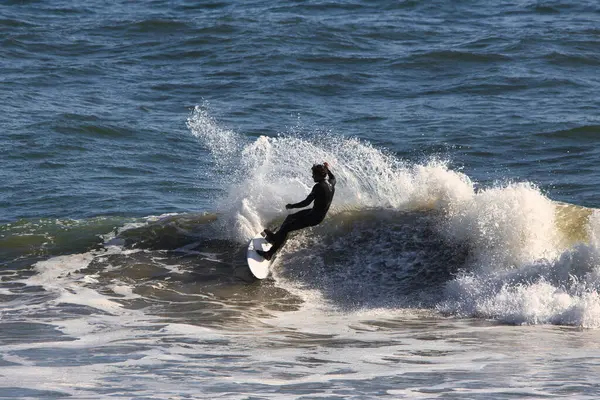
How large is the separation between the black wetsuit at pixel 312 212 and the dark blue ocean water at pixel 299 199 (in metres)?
0.63

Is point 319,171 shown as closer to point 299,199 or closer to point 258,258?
point 258,258

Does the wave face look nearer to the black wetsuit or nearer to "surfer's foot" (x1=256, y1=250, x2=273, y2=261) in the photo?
"surfer's foot" (x1=256, y1=250, x2=273, y2=261)

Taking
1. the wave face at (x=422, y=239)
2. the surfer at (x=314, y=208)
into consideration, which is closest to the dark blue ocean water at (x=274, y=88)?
the wave face at (x=422, y=239)

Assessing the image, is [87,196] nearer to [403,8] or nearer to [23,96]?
[23,96]

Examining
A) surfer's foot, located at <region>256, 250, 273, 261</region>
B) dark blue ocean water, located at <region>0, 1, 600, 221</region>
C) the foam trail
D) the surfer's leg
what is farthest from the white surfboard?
dark blue ocean water, located at <region>0, 1, 600, 221</region>

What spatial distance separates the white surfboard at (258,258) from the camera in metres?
13.3

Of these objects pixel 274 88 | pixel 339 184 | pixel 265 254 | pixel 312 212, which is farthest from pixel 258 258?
pixel 274 88

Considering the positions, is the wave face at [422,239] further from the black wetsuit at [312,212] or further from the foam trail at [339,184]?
the black wetsuit at [312,212]

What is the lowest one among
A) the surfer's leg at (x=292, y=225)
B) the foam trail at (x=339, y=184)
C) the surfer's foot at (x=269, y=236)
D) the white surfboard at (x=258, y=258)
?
the white surfboard at (x=258, y=258)

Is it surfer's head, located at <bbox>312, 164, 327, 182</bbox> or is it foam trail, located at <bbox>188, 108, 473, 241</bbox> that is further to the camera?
foam trail, located at <bbox>188, 108, 473, 241</bbox>

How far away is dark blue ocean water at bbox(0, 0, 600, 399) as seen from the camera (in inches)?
384

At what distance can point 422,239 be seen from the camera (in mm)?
13961

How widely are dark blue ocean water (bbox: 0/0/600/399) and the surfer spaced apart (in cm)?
62

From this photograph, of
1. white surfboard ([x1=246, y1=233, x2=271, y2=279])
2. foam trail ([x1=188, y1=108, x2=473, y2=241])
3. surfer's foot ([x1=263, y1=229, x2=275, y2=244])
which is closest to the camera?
surfer's foot ([x1=263, y1=229, x2=275, y2=244])
